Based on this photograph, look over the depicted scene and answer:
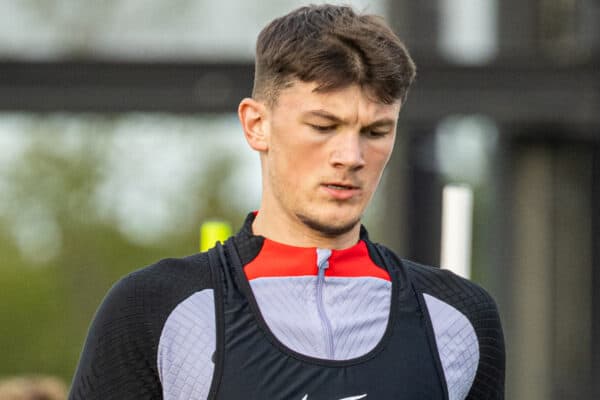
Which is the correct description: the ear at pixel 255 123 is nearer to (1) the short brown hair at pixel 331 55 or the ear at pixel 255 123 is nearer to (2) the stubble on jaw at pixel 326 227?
(1) the short brown hair at pixel 331 55

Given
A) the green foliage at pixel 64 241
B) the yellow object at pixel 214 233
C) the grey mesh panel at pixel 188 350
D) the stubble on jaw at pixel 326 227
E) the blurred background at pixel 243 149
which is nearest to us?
the grey mesh panel at pixel 188 350

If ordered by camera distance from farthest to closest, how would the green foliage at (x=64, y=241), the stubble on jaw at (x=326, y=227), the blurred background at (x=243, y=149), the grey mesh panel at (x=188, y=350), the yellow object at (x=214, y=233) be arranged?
1. the green foliage at (x=64, y=241)
2. the blurred background at (x=243, y=149)
3. the yellow object at (x=214, y=233)
4. the stubble on jaw at (x=326, y=227)
5. the grey mesh panel at (x=188, y=350)

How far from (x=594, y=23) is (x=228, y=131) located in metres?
1.53

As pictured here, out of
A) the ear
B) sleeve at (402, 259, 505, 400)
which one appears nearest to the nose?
the ear

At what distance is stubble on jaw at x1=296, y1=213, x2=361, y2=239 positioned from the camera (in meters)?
1.85

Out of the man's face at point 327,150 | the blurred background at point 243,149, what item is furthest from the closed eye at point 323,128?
the blurred background at point 243,149

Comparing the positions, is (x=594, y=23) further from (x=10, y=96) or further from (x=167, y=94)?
(x=10, y=96)

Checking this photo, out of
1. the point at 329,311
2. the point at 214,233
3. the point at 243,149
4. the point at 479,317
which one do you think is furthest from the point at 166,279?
the point at 243,149

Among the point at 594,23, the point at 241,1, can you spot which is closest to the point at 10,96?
the point at 241,1

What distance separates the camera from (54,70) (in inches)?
196

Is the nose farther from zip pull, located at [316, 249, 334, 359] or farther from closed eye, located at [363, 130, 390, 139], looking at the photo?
zip pull, located at [316, 249, 334, 359]

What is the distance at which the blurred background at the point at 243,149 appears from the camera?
4988mm

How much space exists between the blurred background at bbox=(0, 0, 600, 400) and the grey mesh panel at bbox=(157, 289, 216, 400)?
3.18 metres

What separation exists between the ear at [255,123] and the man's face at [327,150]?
0.01 m
